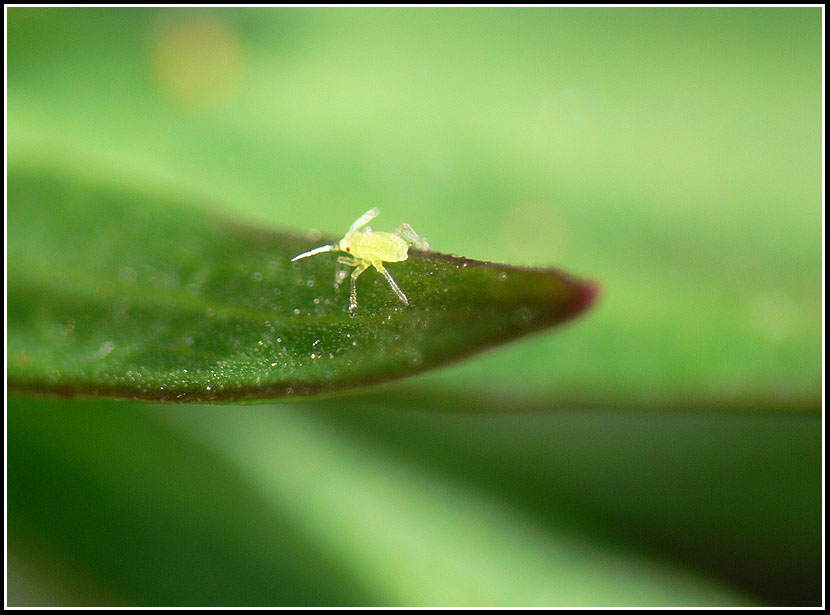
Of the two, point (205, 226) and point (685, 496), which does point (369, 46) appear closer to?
point (205, 226)

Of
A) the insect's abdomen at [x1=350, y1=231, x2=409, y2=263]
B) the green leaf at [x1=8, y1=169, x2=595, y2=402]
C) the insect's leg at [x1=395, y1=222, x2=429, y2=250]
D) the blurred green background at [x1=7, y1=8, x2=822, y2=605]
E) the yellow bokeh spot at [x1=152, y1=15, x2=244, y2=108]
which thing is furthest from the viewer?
the yellow bokeh spot at [x1=152, y1=15, x2=244, y2=108]

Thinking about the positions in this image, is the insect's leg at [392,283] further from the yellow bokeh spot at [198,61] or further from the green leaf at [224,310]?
the yellow bokeh spot at [198,61]

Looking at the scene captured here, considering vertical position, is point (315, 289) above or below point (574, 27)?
below

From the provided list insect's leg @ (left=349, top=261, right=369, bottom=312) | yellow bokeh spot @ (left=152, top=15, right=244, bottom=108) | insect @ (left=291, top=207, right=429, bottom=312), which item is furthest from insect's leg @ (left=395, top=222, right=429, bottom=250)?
yellow bokeh spot @ (left=152, top=15, right=244, bottom=108)

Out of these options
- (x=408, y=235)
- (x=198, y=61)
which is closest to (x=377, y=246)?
(x=408, y=235)

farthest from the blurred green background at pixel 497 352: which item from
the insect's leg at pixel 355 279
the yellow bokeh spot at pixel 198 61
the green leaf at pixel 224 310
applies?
the insect's leg at pixel 355 279

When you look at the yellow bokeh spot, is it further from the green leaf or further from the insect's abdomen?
the insect's abdomen

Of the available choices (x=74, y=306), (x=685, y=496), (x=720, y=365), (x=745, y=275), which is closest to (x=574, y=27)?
(x=745, y=275)
